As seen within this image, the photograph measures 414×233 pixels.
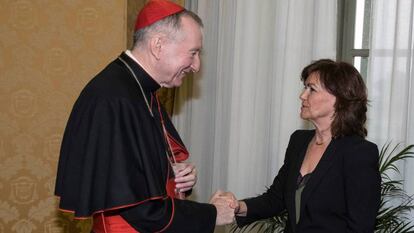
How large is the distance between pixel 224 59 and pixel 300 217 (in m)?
1.62

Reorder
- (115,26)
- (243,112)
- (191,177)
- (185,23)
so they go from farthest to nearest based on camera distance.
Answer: (243,112)
(115,26)
(191,177)
(185,23)

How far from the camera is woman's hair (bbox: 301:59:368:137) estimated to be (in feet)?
7.40

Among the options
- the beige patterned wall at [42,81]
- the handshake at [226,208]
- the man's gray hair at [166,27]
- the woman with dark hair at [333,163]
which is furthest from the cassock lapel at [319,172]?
the beige patterned wall at [42,81]

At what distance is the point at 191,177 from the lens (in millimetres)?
2160

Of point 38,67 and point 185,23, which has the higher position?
point 185,23

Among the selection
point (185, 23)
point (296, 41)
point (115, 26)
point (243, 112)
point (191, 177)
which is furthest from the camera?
point (243, 112)

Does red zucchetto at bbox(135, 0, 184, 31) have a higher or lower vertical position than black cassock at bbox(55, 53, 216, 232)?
higher

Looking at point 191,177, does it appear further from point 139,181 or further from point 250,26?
point 250,26

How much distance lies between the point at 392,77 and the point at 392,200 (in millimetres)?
753

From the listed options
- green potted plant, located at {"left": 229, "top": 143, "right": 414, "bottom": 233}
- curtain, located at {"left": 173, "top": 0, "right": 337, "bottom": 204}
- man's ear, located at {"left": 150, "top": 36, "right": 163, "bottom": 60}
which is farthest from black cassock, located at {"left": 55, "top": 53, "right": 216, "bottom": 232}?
curtain, located at {"left": 173, "top": 0, "right": 337, "bottom": 204}

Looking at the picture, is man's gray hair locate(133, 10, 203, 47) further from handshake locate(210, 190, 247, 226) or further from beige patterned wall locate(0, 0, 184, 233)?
beige patterned wall locate(0, 0, 184, 233)

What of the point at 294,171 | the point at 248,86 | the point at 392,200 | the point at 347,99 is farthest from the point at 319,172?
the point at 248,86

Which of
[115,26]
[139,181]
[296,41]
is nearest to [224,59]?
[296,41]

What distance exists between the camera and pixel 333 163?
7.22 ft
